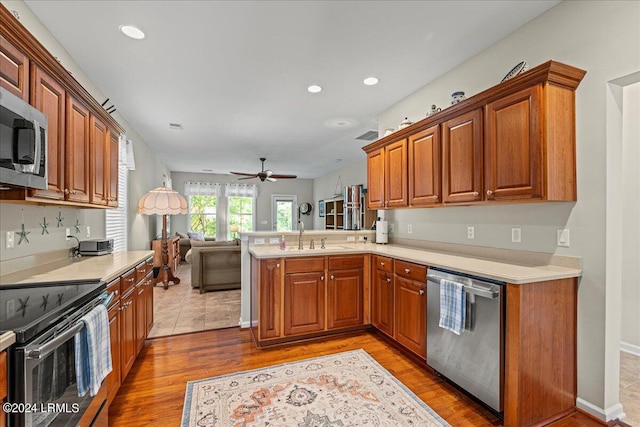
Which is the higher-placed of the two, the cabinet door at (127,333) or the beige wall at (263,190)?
the beige wall at (263,190)

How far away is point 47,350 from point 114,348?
1047mm

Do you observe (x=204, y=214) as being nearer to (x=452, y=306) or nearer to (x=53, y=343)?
(x=452, y=306)

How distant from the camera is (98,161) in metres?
2.76

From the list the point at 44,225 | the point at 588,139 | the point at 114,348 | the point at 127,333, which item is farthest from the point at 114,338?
the point at 588,139

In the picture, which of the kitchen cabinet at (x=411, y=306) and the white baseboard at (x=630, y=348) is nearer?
the kitchen cabinet at (x=411, y=306)

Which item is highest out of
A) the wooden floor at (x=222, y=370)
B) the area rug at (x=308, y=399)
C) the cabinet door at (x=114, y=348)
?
the cabinet door at (x=114, y=348)

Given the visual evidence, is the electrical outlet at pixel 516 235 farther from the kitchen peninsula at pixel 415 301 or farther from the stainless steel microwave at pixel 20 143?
the stainless steel microwave at pixel 20 143

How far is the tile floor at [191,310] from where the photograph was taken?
12.1 feet

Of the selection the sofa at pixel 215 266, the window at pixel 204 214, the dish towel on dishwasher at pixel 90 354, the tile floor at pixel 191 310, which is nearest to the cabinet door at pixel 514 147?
the dish towel on dishwasher at pixel 90 354

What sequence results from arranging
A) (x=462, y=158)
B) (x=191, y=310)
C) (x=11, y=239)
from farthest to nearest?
(x=191, y=310) < (x=462, y=158) < (x=11, y=239)

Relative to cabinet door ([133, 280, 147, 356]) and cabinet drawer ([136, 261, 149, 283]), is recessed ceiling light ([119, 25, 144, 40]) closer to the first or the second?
cabinet drawer ([136, 261, 149, 283])

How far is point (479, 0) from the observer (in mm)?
2107

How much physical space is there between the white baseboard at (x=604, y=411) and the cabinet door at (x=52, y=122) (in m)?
3.68

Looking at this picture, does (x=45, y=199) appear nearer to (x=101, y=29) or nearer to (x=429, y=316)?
(x=101, y=29)
